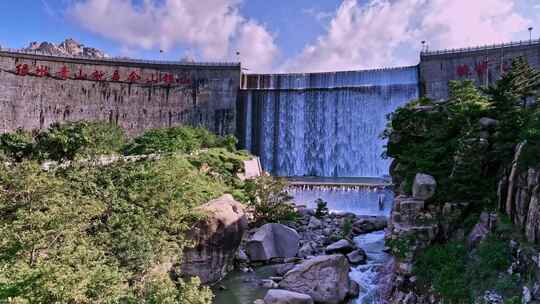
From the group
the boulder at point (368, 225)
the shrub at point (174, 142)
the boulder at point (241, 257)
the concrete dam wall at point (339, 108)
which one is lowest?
the boulder at point (241, 257)

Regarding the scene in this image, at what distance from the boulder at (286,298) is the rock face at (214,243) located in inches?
95.4

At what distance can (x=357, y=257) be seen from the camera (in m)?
11.8

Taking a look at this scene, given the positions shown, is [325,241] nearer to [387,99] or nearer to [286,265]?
[286,265]

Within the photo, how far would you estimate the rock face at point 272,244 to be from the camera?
12094 millimetres

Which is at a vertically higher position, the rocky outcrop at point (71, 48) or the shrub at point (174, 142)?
the rocky outcrop at point (71, 48)

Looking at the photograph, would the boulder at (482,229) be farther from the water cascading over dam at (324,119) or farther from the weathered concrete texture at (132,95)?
the weathered concrete texture at (132,95)

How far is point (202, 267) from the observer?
33.4 ft

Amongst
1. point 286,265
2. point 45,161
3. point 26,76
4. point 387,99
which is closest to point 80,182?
point 45,161

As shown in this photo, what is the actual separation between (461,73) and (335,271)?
2056 cm

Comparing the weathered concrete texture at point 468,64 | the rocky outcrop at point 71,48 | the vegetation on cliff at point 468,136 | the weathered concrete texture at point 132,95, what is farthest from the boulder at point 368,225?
the rocky outcrop at point 71,48

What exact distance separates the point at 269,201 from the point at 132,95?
19.3 metres

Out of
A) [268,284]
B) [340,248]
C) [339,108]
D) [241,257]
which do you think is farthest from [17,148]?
[339,108]

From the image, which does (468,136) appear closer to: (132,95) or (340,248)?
(340,248)

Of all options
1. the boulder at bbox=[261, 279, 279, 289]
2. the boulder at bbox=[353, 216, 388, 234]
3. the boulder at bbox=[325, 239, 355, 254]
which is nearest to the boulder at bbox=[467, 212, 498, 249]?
the boulder at bbox=[261, 279, 279, 289]
